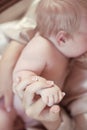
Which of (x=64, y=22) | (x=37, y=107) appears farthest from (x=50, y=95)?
(x=64, y=22)

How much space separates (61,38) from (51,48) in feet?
0.13

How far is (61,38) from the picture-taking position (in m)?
0.82

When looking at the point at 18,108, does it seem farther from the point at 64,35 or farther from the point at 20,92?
the point at 64,35

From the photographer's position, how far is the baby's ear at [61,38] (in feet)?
2.66

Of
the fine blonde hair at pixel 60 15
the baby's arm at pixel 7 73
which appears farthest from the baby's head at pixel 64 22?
the baby's arm at pixel 7 73

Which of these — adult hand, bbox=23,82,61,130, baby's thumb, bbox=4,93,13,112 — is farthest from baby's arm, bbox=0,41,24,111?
adult hand, bbox=23,82,61,130

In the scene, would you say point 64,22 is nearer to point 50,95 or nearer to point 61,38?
point 61,38

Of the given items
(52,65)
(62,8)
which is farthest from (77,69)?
(62,8)

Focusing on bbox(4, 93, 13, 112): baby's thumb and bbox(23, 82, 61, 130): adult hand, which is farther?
bbox(4, 93, 13, 112): baby's thumb

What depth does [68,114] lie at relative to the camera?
91 centimetres

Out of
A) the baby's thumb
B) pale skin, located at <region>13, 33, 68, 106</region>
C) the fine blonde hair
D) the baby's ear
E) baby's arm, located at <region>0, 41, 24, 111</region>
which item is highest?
the fine blonde hair

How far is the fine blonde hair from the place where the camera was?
793mm

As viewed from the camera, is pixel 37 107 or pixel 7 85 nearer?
pixel 37 107

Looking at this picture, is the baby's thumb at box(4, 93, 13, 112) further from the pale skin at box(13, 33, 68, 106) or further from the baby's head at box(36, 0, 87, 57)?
the baby's head at box(36, 0, 87, 57)
